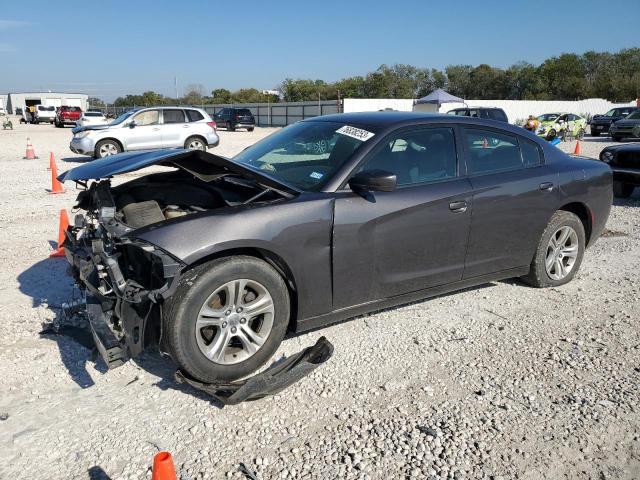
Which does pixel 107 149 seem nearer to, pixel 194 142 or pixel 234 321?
pixel 194 142

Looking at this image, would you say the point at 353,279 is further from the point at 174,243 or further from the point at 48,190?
the point at 48,190

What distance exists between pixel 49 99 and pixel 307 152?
91.4m

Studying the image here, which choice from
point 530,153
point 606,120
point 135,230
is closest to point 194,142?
point 530,153

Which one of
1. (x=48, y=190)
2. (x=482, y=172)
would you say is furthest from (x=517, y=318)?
(x=48, y=190)

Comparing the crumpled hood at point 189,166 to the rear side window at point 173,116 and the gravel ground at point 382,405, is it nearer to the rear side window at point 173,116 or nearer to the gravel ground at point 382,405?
the gravel ground at point 382,405

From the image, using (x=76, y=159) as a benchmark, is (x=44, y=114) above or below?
above

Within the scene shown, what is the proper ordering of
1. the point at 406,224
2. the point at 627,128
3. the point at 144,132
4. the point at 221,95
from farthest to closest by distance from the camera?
the point at 221,95, the point at 627,128, the point at 144,132, the point at 406,224

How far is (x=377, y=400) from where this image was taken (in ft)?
10.1

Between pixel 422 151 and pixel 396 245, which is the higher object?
pixel 422 151

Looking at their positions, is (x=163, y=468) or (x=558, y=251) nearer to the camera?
(x=163, y=468)

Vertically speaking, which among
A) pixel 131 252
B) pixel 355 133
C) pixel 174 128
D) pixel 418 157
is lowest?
pixel 131 252

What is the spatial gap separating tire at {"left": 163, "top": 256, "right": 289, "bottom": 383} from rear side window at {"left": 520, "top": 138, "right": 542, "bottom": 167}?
264cm

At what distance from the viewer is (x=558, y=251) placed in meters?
4.88

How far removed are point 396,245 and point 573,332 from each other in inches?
65.3
